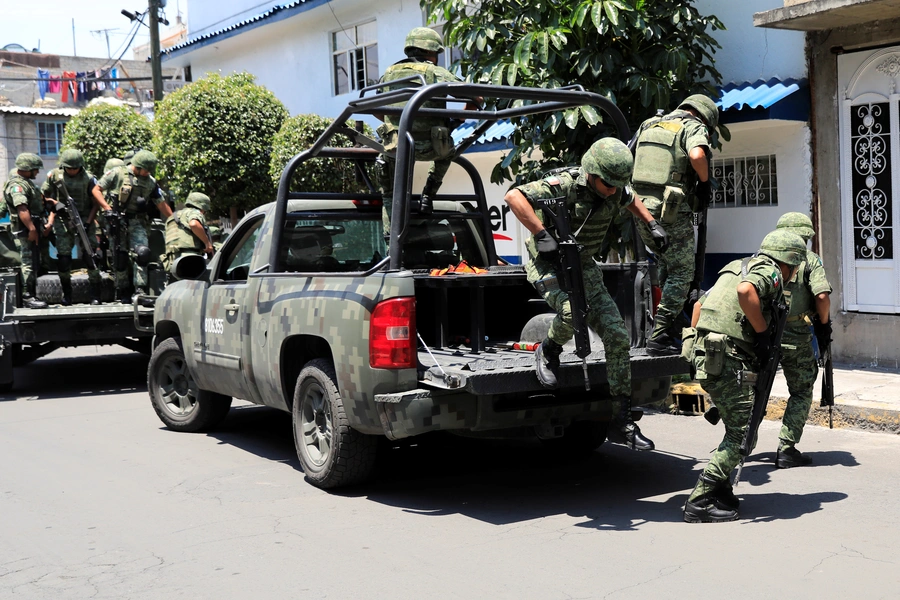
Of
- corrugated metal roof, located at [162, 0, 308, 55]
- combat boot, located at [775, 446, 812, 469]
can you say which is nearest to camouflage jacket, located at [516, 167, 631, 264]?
combat boot, located at [775, 446, 812, 469]

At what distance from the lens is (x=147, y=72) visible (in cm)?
4722

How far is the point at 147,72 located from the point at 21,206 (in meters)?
39.1

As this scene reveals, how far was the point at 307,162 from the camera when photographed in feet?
49.9

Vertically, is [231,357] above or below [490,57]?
below

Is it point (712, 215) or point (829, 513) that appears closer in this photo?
point (829, 513)

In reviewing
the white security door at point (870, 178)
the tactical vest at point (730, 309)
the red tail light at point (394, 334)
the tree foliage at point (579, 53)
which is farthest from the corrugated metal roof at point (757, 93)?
the red tail light at point (394, 334)

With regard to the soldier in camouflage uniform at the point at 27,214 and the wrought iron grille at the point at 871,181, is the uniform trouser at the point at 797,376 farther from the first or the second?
the soldier in camouflage uniform at the point at 27,214

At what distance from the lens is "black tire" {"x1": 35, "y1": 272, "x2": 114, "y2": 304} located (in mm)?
10922

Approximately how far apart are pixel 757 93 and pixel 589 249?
506 centimetres

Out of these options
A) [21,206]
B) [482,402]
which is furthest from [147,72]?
[482,402]

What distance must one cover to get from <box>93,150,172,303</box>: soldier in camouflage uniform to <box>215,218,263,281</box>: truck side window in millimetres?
3671

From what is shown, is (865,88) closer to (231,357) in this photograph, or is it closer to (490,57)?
(490,57)

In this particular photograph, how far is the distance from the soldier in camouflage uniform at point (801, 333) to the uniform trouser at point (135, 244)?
279 inches

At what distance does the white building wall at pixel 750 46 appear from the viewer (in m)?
10.1
